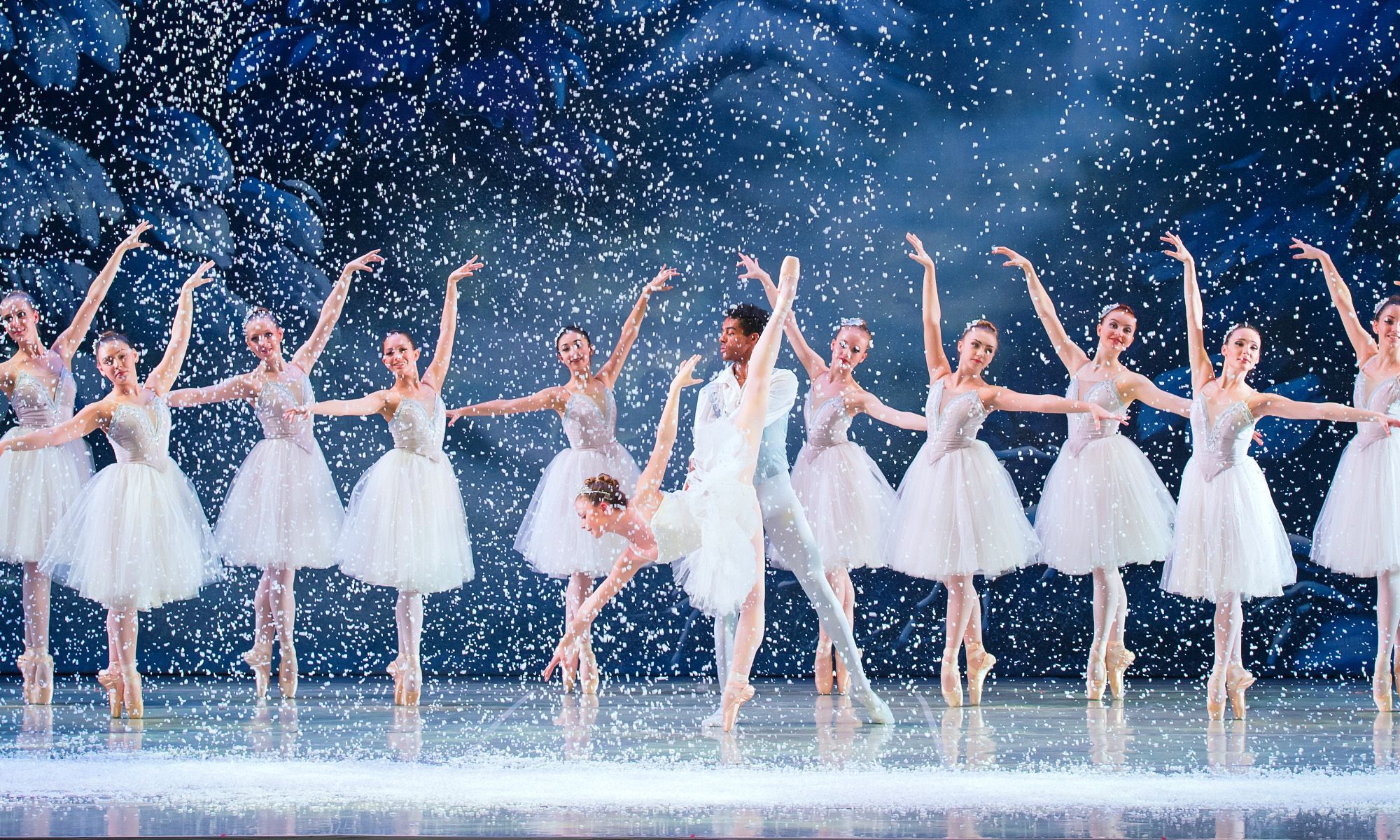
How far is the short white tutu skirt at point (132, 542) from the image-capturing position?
4551mm

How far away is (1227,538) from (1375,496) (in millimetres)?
743

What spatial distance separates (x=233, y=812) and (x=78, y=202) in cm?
491

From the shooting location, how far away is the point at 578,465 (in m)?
5.71

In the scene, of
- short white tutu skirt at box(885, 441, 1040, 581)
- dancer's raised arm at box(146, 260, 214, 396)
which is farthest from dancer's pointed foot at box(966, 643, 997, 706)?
dancer's raised arm at box(146, 260, 214, 396)

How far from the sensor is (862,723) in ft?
14.3

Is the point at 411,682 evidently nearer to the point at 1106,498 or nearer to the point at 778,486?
the point at 778,486

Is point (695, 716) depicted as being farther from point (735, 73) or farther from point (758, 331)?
point (735, 73)

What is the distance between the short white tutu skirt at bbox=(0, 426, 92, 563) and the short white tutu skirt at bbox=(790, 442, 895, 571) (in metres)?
2.91

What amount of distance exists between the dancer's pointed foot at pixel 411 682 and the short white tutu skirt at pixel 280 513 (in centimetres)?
58

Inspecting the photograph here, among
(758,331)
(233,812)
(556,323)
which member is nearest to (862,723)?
(758,331)

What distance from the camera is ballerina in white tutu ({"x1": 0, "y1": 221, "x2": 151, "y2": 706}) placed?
5.34 metres

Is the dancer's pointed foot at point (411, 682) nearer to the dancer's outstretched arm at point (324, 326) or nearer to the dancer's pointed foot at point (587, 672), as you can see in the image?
the dancer's pointed foot at point (587, 672)

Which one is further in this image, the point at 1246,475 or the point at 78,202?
the point at 78,202

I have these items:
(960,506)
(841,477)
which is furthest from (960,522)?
(841,477)
